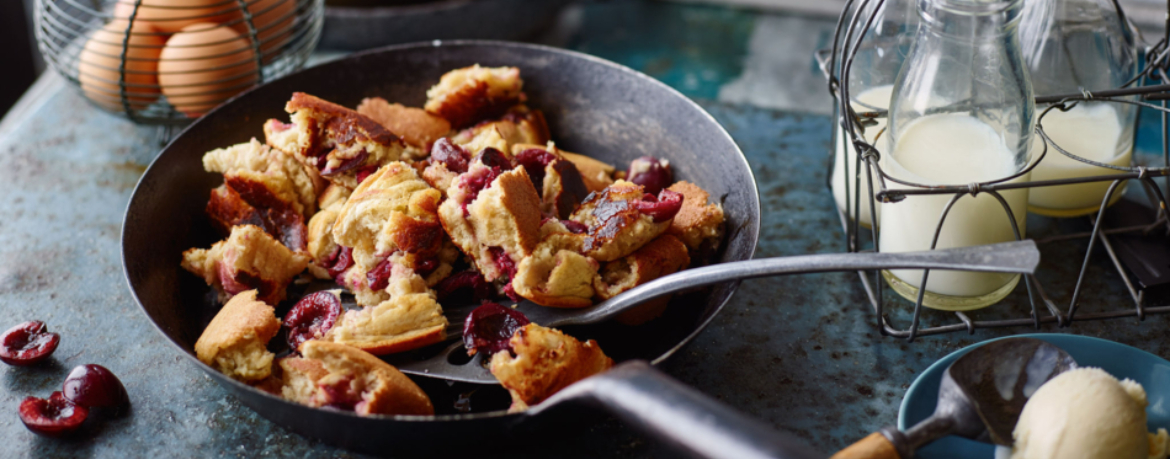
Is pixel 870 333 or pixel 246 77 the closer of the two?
pixel 870 333

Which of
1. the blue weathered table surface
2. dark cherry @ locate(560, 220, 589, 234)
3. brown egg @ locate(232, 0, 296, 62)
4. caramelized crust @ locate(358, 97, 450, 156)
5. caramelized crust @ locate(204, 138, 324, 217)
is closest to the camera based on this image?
the blue weathered table surface

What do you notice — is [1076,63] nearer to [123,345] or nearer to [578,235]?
[578,235]

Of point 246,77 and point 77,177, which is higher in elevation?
point 246,77

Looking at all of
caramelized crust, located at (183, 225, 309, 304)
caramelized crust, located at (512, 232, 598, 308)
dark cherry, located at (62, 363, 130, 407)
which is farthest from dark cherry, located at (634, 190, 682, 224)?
dark cherry, located at (62, 363, 130, 407)

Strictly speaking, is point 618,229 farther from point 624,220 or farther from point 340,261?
point 340,261

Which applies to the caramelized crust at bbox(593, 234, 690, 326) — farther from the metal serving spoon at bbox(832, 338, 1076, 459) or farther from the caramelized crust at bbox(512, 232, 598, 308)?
the metal serving spoon at bbox(832, 338, 1076, 459)

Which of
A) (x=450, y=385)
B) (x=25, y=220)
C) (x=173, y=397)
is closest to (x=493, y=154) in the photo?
(x=450, y=385)

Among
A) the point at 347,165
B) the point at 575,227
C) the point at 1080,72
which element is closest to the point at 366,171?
the point at 347,165
